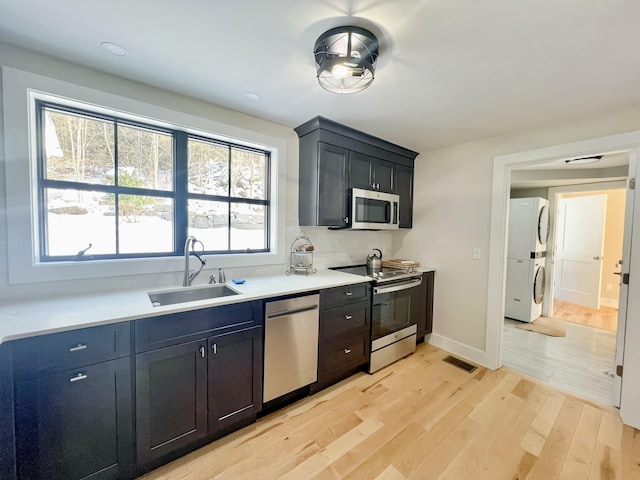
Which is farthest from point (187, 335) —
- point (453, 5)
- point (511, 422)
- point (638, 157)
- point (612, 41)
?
point (638, 157)

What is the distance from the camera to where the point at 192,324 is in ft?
5.13

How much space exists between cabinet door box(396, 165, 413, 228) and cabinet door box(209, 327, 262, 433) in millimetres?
2351

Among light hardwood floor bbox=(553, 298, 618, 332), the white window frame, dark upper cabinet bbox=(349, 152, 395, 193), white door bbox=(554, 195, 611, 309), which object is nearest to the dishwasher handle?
the white window frame

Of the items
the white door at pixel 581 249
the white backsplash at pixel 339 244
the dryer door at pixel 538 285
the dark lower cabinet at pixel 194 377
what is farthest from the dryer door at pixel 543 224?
the dark lower cabinet at pixel 194 377

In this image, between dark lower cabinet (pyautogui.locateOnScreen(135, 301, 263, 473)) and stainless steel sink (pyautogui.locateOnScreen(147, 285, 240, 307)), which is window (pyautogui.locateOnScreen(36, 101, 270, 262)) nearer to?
stainless steel sink (pyautogui.locateOnScreen(147, 285, 240, 307))

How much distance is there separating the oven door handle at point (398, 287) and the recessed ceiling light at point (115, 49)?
2.54 meters

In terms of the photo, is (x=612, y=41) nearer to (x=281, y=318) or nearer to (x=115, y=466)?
(x=281, y=318)

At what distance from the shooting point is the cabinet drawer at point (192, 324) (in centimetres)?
142

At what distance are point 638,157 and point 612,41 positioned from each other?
1197 millimetres

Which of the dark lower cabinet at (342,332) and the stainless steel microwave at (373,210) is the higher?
the stainless steel microwave at (373,210)

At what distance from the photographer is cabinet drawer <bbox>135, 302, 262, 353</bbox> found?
142 cm

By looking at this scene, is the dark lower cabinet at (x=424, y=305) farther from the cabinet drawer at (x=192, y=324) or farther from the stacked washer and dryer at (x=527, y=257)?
the cabinet drawer at (x=192, y=324)

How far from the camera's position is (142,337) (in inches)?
55.4

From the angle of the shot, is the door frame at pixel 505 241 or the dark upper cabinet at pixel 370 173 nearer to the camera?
the door frame at pixel 505 241
